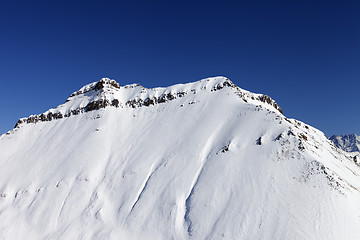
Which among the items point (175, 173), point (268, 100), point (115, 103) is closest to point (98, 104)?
point (115, 103)

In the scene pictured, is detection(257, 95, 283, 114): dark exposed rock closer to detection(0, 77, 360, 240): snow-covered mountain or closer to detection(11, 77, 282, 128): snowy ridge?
detection(11, 77, 282, 128): snowy ridge

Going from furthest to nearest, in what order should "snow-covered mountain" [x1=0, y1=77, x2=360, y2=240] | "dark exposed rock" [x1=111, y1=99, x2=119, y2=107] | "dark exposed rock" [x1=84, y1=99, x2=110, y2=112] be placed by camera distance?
"dark exposed rock" [x1=84, y1=99, x2=110, y2=112]
"dark exposed rock" [x1=111, y1=99, x2=119, y2=107]
"snow-covered mountain" [x1=0, y1=77, x2=360, y2=240]

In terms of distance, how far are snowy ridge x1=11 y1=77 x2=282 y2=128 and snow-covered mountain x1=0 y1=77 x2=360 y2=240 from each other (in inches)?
22.3

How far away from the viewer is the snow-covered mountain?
49125mm

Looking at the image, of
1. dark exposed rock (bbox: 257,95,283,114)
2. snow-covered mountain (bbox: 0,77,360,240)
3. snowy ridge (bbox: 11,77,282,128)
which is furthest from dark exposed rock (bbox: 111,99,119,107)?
dark exposed rock (bbox: 257,95,283,114)

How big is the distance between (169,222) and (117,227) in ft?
43.1

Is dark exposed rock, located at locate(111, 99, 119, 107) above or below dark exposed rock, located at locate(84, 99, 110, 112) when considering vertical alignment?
above

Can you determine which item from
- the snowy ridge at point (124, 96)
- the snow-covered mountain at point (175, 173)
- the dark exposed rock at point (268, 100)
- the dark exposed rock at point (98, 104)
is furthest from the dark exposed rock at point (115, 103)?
the dark exposed rock at point (268, 100)

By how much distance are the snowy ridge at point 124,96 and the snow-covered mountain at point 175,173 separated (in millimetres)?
567

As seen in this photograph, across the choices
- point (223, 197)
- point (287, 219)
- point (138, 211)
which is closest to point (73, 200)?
point (138, 211)

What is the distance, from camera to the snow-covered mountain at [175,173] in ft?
161

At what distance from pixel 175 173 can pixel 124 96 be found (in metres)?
54.2

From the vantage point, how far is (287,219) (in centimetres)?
4634

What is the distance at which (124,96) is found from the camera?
360ft
